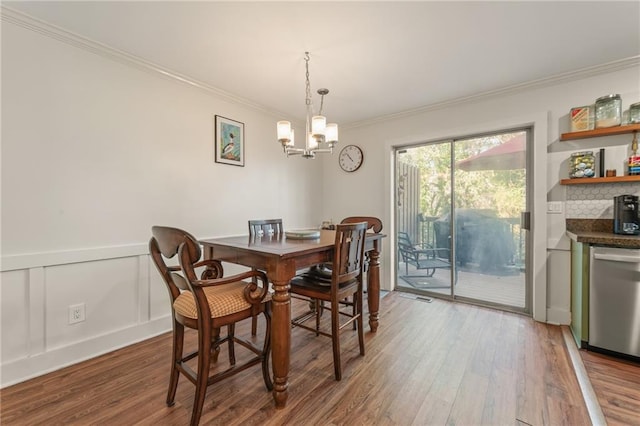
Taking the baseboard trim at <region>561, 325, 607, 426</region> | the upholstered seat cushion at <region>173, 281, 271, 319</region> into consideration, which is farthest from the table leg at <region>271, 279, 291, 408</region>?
the baseboard trim at <region>561, 325, 607, 426</region>

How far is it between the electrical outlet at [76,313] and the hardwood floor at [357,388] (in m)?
0.33

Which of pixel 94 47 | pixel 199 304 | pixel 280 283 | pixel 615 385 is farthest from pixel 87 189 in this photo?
pixel 615 385

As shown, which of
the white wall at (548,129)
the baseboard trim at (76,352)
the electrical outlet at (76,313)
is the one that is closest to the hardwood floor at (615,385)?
the white wall at (548,129)

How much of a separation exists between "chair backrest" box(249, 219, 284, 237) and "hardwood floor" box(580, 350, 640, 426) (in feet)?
8.15

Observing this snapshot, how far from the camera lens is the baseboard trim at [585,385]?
→ 146 centimetres

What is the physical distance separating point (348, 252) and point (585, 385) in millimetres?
1680

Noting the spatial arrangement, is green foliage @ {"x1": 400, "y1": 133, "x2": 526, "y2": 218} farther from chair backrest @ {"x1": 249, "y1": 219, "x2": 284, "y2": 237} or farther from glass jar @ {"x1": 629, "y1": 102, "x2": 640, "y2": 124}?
chair backrest @ {"x1": 249, "y1": 219, "x2": 284, "y2": 237}

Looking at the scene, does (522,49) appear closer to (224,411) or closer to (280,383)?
(280,383)

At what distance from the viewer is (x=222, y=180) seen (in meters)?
3.00

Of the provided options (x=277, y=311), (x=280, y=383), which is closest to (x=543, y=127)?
(x=277, y=311)

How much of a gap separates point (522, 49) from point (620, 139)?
1221 mm

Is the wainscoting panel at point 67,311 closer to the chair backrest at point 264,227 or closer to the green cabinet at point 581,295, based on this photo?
the chair backrest at point 264,227

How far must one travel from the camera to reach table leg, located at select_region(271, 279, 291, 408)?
154 cm

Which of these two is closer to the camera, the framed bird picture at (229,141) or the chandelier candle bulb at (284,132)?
the chandelier candle bulb at (284,132)
